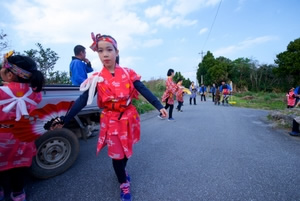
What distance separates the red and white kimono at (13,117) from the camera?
1.54 metres

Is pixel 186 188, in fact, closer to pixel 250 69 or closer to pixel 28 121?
pixel 28 121

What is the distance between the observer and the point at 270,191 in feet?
6.06

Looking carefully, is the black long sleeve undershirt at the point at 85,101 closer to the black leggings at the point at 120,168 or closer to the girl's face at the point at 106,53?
the girl's face at the point at 106,53

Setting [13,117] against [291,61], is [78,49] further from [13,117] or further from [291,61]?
[291,61]

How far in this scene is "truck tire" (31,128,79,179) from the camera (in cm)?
208

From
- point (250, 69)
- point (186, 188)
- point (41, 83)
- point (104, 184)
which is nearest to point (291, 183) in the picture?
point (186, 188)

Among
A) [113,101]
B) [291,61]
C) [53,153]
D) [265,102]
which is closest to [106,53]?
[113,101]

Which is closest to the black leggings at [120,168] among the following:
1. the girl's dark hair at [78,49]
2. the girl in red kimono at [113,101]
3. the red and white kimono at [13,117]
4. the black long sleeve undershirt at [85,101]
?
the girl in red kimono at [113,101]

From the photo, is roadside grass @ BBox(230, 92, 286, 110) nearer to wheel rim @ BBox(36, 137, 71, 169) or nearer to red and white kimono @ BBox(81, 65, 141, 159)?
red and white kimono @ BBox(81, 65, 141, 159)

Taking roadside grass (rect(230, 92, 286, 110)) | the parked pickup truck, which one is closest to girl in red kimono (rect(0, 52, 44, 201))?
the parked pickup truck

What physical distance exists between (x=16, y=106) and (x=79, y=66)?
1686 millimetres

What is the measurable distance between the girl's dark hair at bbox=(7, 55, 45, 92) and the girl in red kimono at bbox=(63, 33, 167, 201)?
0.45 metres

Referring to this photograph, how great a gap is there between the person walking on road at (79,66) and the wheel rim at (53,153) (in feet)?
4.22

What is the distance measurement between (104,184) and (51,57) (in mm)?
5929
